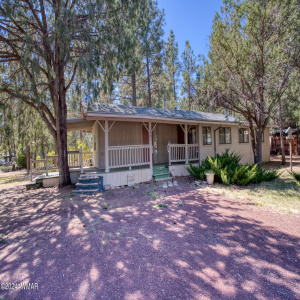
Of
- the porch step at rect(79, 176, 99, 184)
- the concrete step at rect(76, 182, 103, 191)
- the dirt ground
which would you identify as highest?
the porch step at rect(79, 176, 99, 184)

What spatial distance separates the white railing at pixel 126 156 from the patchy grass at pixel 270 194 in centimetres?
326

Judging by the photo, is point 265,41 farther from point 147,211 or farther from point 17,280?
point 17,280

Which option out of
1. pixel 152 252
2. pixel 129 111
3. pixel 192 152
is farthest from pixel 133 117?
pixel 152 252

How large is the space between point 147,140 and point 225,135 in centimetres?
492

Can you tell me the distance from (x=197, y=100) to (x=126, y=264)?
7945 mm

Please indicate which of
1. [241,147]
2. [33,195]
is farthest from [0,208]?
[241,147]

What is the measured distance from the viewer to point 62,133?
7.62m

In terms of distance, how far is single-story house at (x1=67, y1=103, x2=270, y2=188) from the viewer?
24.2ft

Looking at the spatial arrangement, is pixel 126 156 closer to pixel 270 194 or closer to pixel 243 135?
pixel 270 194

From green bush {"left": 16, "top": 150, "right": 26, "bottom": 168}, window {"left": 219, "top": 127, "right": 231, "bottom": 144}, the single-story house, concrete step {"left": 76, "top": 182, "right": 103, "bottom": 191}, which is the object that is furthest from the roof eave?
green bush {"left": 16, "top": 150, "right": 26, "bottom": 168}

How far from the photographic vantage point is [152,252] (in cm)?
278

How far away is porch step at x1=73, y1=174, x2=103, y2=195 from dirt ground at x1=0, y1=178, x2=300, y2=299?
1.56m

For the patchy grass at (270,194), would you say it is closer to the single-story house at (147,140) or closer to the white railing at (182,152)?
the white railing at (182,152)

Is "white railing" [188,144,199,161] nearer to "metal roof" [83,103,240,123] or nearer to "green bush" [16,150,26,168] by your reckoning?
"metal roof" [83,103,240,123]
